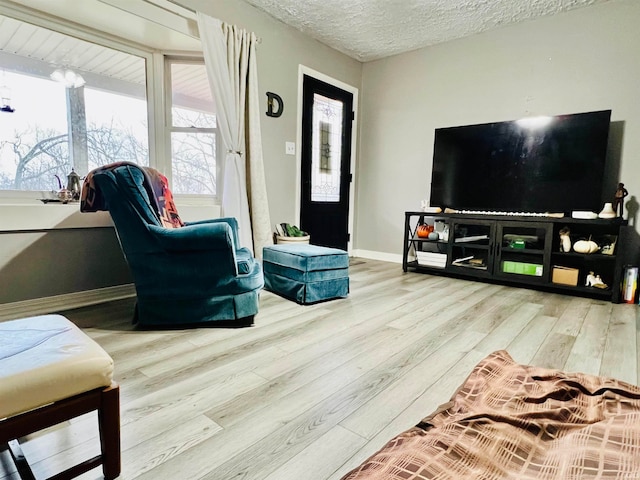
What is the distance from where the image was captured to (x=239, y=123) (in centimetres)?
301

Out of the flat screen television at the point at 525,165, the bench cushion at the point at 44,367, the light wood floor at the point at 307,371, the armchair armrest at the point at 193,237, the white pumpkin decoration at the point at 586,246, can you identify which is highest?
the flat screen television at the point at 525,165

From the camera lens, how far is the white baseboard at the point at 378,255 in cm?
442

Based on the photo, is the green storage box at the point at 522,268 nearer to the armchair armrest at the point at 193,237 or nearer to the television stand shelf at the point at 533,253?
the television stand shelf at the point at 533,253

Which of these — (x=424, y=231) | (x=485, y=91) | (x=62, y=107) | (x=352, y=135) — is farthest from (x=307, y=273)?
(x=485, y=91)

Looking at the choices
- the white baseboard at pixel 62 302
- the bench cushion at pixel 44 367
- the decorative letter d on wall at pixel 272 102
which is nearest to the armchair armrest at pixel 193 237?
the bench cushion at pixel 44 367

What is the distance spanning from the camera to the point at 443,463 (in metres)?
0.63

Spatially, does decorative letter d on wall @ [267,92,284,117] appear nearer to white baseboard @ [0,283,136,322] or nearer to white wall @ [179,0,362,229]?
white wall @ [179,0,362,229]

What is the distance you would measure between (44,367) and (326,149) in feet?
12.4

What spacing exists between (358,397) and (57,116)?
2789 mm

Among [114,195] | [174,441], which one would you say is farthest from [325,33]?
[174,441]

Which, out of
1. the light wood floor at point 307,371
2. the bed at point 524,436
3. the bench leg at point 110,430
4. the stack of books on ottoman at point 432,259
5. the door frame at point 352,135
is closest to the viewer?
the bed at point 524,436

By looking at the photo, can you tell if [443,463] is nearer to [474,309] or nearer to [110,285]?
[474,309]

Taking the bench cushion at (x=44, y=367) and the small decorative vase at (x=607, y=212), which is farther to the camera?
the small decorative vase at (x=607, y=212)

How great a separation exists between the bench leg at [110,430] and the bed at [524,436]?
25.1 inches
